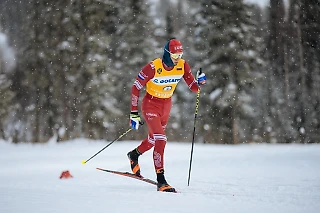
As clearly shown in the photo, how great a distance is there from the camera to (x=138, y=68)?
79.7ft

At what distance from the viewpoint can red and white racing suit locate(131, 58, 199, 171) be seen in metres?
5.54

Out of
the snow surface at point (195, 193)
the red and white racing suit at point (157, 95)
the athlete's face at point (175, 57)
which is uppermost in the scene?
the athlete's face at point (175, 57)

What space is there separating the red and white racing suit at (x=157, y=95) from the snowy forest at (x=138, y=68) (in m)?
15.7

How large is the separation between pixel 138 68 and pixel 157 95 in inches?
737

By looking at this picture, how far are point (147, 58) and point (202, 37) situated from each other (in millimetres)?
3941

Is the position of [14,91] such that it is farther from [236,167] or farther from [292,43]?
[236,167]

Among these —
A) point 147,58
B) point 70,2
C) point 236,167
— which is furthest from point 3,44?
point 236,167

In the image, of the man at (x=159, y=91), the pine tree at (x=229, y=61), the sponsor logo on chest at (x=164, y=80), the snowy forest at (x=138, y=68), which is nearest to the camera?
the man at (x=159, y=91)

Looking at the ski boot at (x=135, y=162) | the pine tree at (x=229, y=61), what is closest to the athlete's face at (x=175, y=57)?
the ski boot at (x=135, y=162)

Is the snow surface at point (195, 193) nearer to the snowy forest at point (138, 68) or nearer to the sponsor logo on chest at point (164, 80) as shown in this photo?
the sponsor logo on chest at point (164, 80)

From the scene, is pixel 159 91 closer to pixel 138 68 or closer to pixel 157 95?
pixel 157 95

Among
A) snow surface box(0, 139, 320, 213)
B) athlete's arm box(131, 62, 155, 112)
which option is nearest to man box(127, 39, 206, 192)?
athlete's arm box(131, 62, 155, 112)

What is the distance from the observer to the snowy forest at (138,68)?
2155 cm

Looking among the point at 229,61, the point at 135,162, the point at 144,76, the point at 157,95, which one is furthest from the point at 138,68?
the point at 144,76
